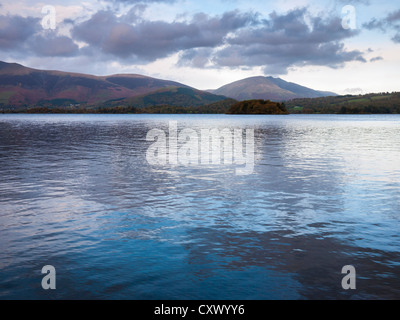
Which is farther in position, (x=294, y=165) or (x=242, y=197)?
(x=294, y=165)

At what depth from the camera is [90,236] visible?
15.4 m

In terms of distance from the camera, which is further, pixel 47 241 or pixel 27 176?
pixel 27 176

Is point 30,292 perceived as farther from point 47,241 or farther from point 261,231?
point 261,231

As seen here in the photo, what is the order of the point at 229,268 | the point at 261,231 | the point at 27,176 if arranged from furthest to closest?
the point at 27,176 < the point at 261,231 < the point at 229,268

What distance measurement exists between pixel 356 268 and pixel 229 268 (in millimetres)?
4226

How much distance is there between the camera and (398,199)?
22359 millimetres

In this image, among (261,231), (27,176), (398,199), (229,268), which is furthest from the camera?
(27,176)

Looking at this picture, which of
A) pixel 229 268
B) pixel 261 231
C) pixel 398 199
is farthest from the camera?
pixel 398 199

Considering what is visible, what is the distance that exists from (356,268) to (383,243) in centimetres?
316

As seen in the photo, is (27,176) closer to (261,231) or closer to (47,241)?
(47,241)

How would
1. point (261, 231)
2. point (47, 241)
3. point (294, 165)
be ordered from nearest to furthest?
point (47, 241) → point (261, 231) → point (294, 165)

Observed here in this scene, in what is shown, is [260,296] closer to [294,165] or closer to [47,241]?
[47,241]
